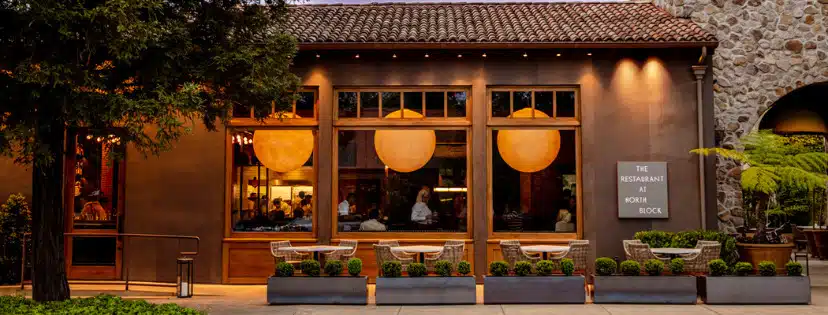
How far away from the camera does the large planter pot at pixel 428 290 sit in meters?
11.1

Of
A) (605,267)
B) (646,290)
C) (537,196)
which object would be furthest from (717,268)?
(537,196)

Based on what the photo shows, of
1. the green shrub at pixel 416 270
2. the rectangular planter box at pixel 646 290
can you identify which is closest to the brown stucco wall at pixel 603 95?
the rectangular planter box at pixel 646 290

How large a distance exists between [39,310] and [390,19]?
9824 millimetres

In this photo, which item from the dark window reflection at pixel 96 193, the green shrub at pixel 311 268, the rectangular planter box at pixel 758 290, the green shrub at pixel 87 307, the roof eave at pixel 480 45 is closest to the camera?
the green shrub at pixel 87 307

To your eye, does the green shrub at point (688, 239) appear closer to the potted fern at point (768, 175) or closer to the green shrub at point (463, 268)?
the potted fern at point (768, 175)

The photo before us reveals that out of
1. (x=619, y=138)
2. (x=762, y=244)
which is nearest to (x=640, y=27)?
(x=619, y=138)

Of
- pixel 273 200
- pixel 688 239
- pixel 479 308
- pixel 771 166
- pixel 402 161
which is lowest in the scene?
pixel 479 308

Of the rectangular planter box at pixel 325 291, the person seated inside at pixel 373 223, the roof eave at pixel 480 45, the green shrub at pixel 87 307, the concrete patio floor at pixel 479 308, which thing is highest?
the roof eave at pixel 480 45

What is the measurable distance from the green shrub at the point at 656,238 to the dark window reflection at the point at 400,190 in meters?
3.20

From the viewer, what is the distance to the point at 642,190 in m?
13.4

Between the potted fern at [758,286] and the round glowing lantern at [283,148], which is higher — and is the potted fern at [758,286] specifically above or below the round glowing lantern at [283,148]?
below

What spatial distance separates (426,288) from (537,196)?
11.7 ft

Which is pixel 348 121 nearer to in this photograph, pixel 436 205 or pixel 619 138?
pixel 436 205

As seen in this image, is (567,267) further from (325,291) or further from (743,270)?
(325,291)
